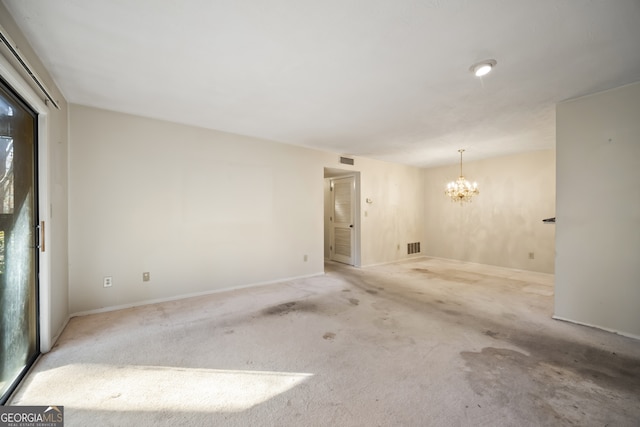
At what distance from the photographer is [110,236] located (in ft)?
10.2

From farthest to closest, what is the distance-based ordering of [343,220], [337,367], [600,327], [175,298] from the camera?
[343,220] < [175,298] < [600,327] < [337,367]

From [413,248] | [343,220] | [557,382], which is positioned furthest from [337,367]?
[413,248]

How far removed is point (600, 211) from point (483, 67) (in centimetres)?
201

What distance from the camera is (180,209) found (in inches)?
139

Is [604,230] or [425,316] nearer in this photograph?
[604,230]

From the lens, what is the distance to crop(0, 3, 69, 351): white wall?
1.78m

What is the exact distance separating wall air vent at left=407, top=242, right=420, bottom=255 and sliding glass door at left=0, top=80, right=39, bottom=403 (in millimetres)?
6506

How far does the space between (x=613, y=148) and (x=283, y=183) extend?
404 cm

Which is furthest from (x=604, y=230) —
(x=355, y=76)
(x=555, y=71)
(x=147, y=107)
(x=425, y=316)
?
(x=147, y=107)

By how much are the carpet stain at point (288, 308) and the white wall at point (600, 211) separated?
2.84 metres

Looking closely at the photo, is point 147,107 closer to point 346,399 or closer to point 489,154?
point 346,399

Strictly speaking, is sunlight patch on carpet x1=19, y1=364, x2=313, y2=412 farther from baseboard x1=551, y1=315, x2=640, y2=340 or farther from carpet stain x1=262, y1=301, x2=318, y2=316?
baseboard x1=551, y1=315, x2=640, y2=340

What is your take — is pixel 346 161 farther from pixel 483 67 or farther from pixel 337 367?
pixel 337 367

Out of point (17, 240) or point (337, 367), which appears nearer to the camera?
point (17, 240)
